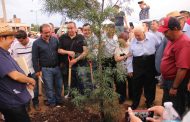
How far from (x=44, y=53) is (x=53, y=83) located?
90 cm

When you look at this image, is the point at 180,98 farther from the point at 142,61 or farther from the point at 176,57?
the point at 142,61

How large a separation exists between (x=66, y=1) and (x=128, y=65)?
8.21ft

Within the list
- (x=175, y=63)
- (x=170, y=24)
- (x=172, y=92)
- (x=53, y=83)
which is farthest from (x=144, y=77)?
(x=170, y=24)

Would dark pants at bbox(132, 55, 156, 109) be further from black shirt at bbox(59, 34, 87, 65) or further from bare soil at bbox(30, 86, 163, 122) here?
black shirt at bbox(59, 34, 87, 65)

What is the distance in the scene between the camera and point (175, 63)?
176 inches

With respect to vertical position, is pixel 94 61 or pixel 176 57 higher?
pixel 176 57

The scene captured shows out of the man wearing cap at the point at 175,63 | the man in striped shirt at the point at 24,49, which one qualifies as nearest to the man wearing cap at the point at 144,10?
the man in striped shirt at the point at 24,49

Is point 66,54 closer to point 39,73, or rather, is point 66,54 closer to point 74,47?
point 74,47

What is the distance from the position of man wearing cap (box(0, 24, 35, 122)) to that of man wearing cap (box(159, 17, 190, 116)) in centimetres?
214

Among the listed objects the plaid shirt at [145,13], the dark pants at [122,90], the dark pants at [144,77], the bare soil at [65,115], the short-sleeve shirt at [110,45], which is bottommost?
the bare soil at [65,115]

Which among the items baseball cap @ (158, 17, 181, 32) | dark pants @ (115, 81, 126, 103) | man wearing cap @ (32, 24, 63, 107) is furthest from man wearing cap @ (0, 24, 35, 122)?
dark pants @ (115, 81, 126, 103)

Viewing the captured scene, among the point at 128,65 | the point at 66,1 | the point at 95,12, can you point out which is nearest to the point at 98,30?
the point at 95,12

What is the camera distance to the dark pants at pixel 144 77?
21.2ft

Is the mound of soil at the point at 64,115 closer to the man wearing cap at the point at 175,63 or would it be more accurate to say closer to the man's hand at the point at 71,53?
the man's hand at the point at 71,53
